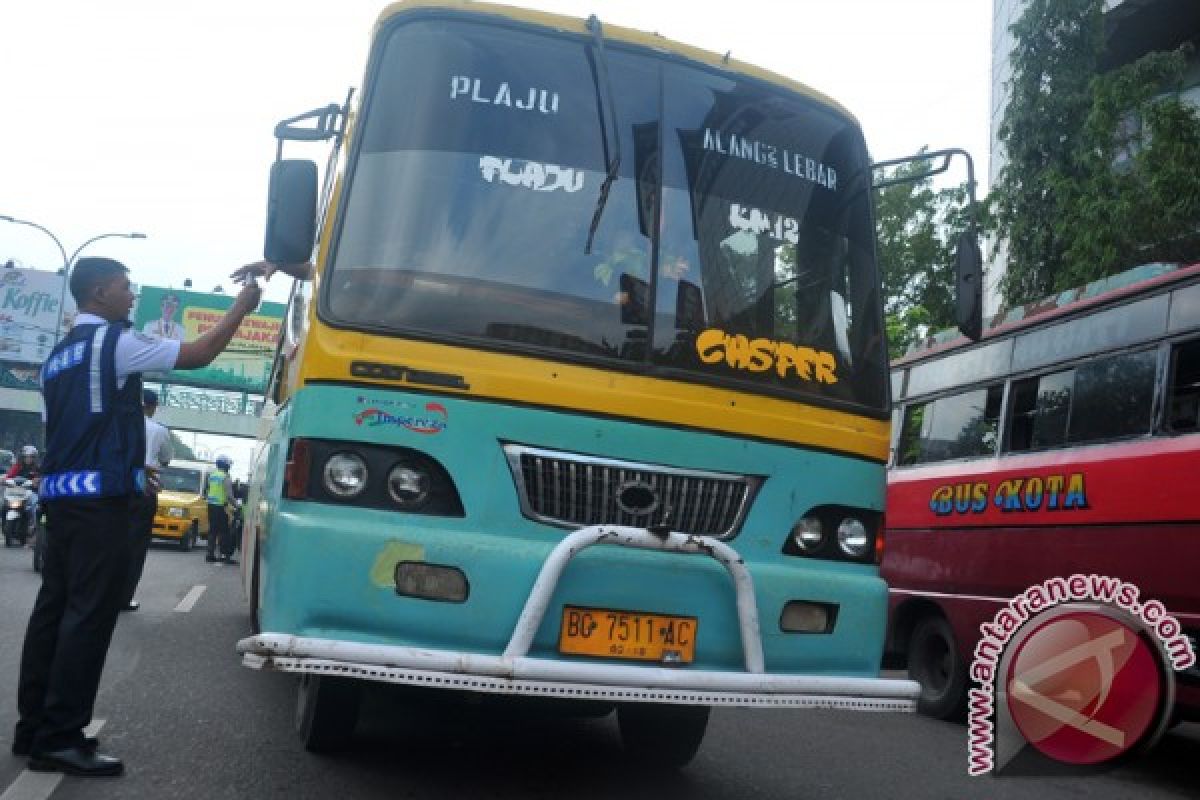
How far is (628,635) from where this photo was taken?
3.90m

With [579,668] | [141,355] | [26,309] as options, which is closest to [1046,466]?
[579,668]

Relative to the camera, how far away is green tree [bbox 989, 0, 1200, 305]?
13.3 meters

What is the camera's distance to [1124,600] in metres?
3.11

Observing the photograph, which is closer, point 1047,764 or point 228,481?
point 1047,764

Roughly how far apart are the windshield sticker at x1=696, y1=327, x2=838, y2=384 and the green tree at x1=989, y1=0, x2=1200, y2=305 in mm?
10223

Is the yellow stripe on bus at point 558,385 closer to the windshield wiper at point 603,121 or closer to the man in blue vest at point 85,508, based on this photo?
the windshield wiper at point 603,121

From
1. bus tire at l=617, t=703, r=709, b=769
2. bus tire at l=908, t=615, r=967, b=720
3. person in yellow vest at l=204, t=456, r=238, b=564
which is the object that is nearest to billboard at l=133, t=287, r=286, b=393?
person in yellow vest at l=204, t=456, r=238, b=564

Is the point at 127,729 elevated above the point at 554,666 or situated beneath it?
situated beneath

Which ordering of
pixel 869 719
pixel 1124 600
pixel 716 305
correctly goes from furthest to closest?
pixel 869 719, pixel 716 305, pixel 1124 600

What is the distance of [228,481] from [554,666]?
14661mm

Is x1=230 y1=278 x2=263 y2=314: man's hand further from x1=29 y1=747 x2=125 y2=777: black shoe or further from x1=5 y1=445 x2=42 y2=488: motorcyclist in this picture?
x1=5 y1=445 x2=42 y2=488: motorcyclist

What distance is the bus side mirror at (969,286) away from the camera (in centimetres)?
500

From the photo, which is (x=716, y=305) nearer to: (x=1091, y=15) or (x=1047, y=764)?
(x=1047, y=764)

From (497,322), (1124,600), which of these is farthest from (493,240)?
(1124,600)
